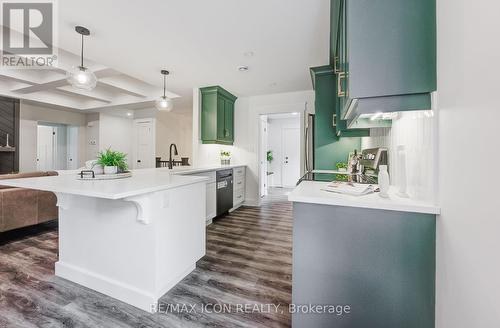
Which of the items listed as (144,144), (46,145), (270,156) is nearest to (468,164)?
(270,156)

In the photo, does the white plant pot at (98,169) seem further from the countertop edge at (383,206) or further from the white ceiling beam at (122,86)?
the white ceiling beam at (122,86)

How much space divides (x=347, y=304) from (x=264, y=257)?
1.31 m

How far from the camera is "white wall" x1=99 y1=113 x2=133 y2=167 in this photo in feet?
21.0

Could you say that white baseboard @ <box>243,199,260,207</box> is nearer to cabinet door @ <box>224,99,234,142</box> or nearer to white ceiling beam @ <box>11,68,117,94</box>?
cabinet door @ <box>224,99,234,142</box>

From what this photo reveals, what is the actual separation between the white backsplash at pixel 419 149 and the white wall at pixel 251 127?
2979mm

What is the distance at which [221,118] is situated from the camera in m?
4.26

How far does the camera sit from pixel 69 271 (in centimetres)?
188

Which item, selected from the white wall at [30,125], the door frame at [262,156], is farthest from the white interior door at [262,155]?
the white wall at [30,125]

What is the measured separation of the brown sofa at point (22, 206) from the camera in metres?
2.54

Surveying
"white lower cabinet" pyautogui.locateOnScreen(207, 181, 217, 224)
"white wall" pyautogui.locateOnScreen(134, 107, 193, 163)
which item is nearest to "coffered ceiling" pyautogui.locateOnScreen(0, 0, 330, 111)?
"white lower cabinet" pyautogui.locateOnScreen(207, 181, 217, 224)

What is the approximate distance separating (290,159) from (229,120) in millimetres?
3572

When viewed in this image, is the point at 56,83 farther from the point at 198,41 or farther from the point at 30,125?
the point at 198,41

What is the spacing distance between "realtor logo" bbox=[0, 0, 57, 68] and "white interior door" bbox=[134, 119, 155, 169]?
3.14m

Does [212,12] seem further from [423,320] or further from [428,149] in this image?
[423,320]
